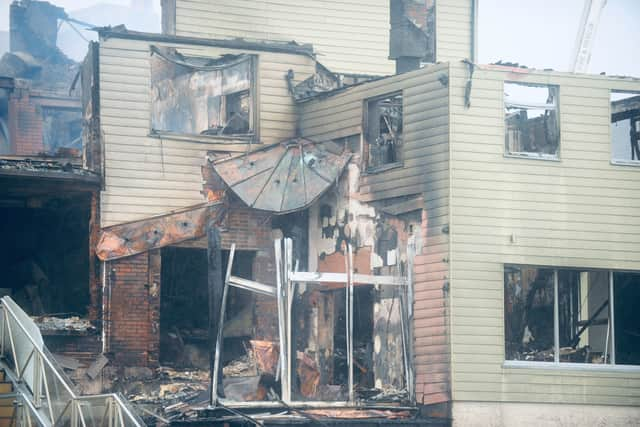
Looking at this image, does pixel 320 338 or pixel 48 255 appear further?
pixel 48 255

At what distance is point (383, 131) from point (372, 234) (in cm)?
214

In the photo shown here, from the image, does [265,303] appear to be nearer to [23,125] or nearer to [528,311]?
[528,311]

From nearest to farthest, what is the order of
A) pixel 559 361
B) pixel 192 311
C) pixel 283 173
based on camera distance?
pixel 559 361 < pixel 283 173 < pixel 192 311

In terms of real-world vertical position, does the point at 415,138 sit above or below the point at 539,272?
above

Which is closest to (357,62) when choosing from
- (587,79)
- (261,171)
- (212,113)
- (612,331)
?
(212,113)

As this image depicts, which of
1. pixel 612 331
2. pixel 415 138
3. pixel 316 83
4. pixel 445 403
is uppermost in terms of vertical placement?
pixel 316 83

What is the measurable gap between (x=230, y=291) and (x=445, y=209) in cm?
597

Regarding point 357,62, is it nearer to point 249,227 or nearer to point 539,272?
point 249,227

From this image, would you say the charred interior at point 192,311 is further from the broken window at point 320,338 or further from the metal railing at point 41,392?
the metal railing at point 41,392

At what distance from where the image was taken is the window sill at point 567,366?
800 inches

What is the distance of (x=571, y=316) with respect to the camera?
909 inches

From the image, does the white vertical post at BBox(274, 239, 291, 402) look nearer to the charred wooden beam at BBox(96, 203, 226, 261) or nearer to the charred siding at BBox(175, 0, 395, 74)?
the charred wooden beam at BBox(96, 203, 226, 261)

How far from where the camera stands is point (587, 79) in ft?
70.0

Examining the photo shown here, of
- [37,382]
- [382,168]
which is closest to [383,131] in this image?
[382,168]
